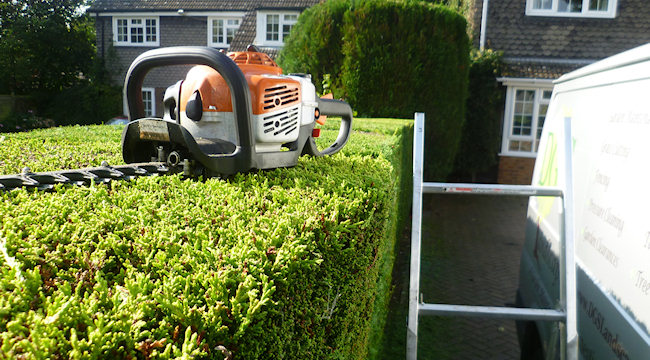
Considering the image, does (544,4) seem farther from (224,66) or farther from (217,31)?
(217,31)

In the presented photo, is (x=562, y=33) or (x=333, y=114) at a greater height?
(x=562, y=33)

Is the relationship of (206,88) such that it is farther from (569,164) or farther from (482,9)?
(482,9)

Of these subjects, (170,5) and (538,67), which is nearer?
(538,67)

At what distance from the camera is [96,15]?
83.3 ft

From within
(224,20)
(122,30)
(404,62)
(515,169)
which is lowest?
(515,169)

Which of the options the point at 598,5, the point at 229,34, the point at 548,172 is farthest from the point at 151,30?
the point at 548,172

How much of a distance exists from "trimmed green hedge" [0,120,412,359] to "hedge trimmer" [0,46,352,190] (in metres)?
0.14

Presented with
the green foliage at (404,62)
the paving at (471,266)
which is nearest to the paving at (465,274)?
the paving at (471,266)

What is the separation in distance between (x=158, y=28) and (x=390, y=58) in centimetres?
1743

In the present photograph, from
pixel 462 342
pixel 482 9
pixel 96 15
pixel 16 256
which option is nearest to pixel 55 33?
pixel 96 15

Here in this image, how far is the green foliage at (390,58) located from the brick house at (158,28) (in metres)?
12.8

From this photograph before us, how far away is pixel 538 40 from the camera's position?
48.5 feet

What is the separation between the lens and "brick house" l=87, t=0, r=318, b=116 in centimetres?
2425

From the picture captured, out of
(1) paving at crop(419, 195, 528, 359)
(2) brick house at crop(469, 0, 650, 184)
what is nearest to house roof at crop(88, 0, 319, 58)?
(2) brick house at crop(469, 0, 650, 184)
